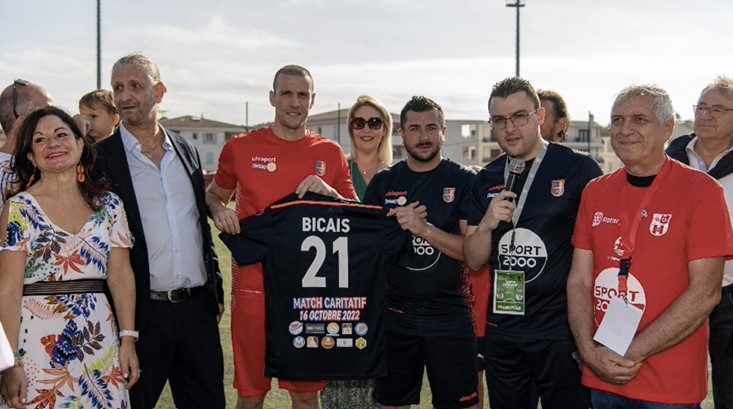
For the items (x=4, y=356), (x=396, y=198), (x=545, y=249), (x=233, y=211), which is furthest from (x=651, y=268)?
(x=4, y=356)

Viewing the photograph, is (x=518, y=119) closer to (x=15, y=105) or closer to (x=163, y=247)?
(x=163, y=247)

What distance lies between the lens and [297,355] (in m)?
4.53

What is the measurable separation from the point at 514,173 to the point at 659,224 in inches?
36.5

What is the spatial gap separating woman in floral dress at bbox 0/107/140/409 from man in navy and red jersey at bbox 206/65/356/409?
3.04 ft

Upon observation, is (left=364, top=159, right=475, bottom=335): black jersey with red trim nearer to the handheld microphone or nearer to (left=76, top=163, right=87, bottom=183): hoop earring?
the handheld microphone

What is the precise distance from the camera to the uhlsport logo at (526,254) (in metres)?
4.03

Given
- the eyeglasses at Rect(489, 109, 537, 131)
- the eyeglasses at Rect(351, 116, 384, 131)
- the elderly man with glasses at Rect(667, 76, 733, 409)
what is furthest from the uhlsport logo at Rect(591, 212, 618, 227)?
the eyeglasses at Rect(351, 116, 384, 131)

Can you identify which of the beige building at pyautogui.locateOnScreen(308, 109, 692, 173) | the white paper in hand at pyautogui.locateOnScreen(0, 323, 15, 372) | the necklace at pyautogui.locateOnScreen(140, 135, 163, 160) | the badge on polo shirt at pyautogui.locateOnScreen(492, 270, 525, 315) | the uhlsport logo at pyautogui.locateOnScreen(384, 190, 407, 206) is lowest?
the white paper in hand at pyautogui.locateOnScreen(0, 323, 15, 372)

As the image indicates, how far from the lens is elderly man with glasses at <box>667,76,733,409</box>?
4.35 m

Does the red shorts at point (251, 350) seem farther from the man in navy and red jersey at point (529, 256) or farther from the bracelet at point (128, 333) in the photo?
the man in navy and red jersey at point (529, 256)

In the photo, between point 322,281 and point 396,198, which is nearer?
point 322,281

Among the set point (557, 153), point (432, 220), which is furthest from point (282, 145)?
point (557, 153)

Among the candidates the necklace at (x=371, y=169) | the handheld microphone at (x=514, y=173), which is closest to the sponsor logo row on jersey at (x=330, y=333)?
the handheld microphone at (x=514, y=173)

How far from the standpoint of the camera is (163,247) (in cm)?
438
